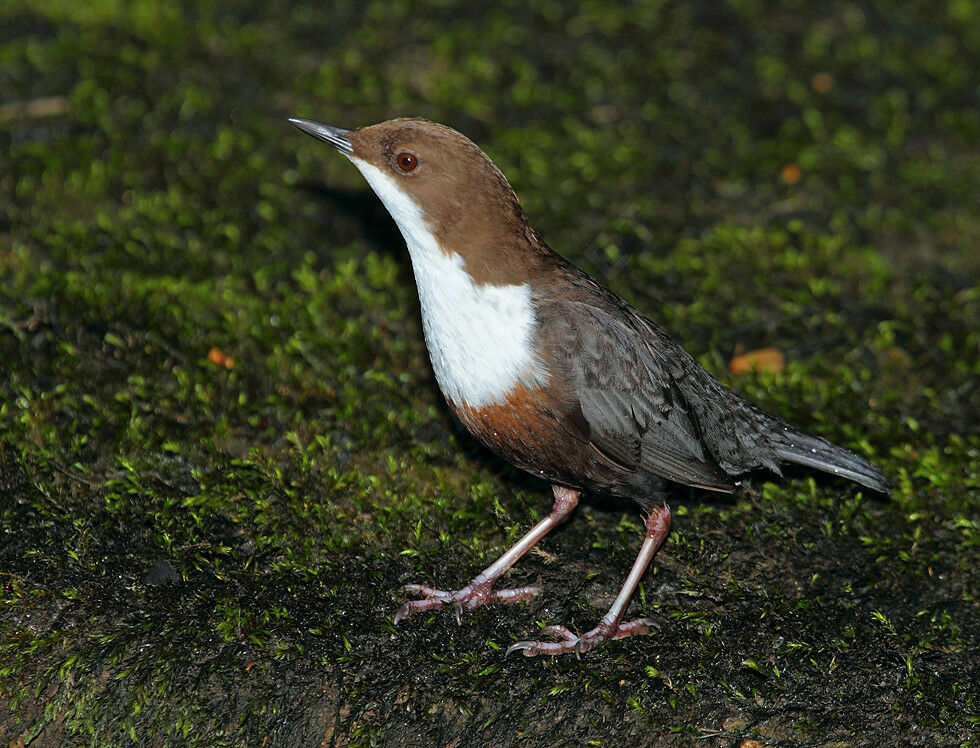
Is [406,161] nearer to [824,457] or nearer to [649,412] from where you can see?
[649,412]

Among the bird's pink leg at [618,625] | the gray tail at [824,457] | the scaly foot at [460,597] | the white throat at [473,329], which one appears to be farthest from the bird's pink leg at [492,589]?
the gray tail at [824,457]

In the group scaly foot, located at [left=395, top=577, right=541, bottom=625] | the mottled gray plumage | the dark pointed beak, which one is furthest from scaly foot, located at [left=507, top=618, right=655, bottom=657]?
the dark pointed beak

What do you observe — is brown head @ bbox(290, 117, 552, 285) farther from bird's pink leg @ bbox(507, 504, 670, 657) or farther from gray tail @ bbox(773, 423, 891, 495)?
gray tail @ bbox(773, 423, 891, 495)

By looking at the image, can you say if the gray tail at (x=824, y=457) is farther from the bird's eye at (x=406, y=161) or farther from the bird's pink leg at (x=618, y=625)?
the bird's eye at (x=406, y=161)

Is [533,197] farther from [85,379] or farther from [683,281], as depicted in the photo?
[85,379]

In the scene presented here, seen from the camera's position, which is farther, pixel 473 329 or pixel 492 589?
pixel 492 589

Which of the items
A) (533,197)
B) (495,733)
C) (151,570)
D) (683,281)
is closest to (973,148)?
(683,281)

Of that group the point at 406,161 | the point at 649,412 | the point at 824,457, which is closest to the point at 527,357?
the point at 649,412
